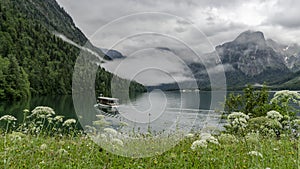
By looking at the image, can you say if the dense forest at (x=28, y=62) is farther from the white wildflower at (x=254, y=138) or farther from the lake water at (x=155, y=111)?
the white wildflower at (x=254, y=138)

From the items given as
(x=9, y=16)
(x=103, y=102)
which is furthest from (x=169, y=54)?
(x=9, y=16)

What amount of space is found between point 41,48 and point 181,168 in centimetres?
18774

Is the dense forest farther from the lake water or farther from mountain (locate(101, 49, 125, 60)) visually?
mountain (locate(101, 49, 125, 60))

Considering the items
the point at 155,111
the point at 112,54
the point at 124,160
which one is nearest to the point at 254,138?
the point at 124,160

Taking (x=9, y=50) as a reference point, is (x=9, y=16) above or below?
above

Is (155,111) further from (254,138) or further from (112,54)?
(254,138)

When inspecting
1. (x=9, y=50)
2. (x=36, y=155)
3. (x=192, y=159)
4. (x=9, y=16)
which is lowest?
(x=36, y=155)

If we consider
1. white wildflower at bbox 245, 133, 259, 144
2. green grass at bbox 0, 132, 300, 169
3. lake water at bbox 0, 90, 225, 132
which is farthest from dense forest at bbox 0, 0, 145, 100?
white wildflower at bbox 245, 133, 259, 144

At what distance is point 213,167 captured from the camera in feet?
18.1

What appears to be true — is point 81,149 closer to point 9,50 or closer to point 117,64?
point 117,64

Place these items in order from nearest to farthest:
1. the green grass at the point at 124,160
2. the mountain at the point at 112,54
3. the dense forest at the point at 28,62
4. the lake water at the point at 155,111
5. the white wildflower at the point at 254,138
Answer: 1. the white wildflower at the point at 254,138
2. the green grass at the point at 124,160
3. the mountain at the point at 112,54
4. the lake water at the point at 155,111
5. the dense forest at the point at 28,62

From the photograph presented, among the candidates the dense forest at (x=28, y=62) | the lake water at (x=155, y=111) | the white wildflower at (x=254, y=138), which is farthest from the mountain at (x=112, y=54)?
the dense forest at (x=28, y=62)

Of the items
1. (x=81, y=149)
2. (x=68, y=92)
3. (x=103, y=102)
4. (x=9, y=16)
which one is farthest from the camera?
(x=9, y=16)

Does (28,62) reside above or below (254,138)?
above
